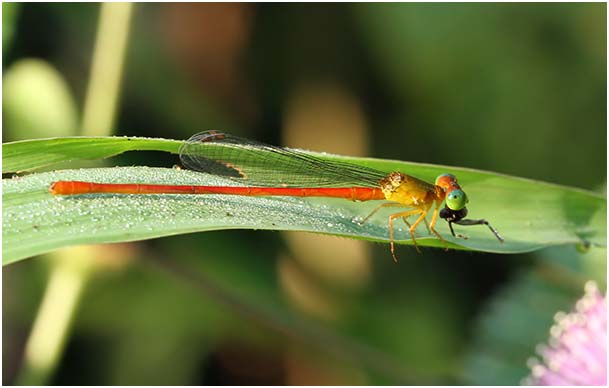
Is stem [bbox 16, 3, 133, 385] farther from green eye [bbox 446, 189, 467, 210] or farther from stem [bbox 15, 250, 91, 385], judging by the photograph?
green eye [bbox 446, 189, 467, 210]

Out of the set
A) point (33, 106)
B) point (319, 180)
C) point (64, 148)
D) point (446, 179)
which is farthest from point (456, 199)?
point (33, 106)

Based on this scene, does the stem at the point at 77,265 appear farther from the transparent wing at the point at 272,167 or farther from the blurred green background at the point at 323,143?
the transparent wing at the point at 272,167

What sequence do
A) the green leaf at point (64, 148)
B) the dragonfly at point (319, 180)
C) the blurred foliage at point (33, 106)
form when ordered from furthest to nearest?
the blurred foliage at point (33, 106)
the dragonfly at point (319, 180)
the green leaf at point (64, 148)

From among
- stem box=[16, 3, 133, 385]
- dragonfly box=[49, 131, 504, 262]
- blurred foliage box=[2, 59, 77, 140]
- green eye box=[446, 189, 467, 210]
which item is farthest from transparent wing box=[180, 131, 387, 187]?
blurred foliage box=[2, 59, 77, 140]

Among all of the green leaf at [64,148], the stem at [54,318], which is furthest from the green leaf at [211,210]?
the stem at [54,318]

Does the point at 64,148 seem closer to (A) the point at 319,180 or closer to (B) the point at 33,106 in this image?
(A) the point at 319,180

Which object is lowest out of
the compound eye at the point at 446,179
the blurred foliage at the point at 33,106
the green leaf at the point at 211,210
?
the green leaf at the point at 211,210

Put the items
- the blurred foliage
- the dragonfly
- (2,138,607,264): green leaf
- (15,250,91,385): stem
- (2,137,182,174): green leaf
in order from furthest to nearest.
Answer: the blurred foliage → (15,250,91,385): stem → the dragonfly → (2,137,182,174): green leaf → (2,138,607,264): green leaf
